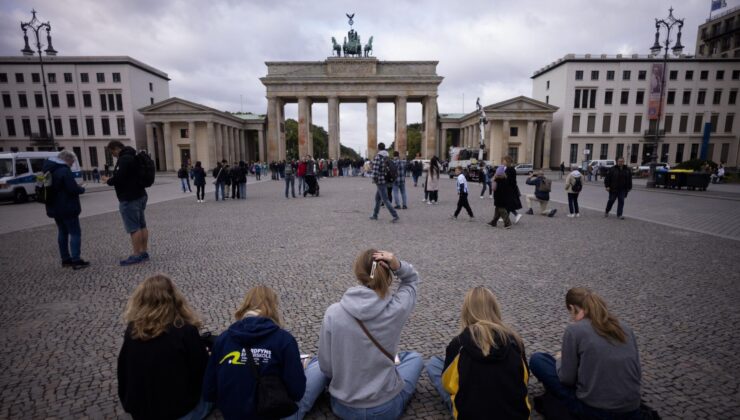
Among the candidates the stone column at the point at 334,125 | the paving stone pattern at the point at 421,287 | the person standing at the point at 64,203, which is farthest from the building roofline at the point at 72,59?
the person standing at the point at 64,203

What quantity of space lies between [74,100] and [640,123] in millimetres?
88187

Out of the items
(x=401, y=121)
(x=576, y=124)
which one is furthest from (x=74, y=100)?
(x=576, y=124)

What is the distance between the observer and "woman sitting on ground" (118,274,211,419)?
2.30 metres

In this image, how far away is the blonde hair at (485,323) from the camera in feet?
7.14

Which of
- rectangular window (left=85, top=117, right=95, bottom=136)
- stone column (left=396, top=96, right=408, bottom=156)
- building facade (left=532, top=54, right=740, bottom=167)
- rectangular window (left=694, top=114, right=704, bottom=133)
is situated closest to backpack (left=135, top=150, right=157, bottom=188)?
stone column (left=396, top=96, right=408, bottom=156)

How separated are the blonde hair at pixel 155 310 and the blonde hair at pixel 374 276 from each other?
3.90 feet

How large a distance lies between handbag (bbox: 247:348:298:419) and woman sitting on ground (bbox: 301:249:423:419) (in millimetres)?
440

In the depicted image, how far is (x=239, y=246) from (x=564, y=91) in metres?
64.7

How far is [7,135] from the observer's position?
187ft

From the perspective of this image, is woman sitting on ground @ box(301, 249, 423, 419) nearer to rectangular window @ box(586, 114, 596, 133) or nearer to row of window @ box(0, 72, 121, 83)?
rectangular window @ box(586, 114, 596, 133)

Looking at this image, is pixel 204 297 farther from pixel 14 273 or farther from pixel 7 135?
pixel 7 135

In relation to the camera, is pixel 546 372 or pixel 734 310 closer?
pixel 546 372

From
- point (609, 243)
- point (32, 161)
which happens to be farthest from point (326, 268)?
point (32, 161)

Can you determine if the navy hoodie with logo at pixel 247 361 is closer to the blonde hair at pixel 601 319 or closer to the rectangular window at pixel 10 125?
the blonde hair at pixel 601 319
